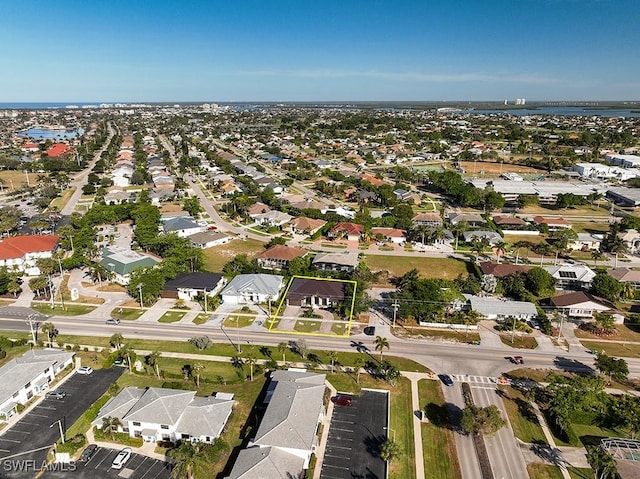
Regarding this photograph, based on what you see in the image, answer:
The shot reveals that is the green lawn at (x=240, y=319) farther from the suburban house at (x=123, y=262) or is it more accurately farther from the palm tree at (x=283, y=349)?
the suburban house at (x=123, y=262)

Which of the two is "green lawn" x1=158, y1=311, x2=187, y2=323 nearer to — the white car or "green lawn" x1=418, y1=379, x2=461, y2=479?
the white car

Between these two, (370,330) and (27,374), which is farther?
(370,330)

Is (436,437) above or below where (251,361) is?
below

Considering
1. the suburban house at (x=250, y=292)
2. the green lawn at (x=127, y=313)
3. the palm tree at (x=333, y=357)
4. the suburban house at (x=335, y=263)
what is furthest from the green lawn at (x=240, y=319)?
the suburban house at (x=335, y=263)

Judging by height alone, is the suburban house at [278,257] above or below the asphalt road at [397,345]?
above

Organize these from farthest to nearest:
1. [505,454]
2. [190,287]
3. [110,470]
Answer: [190,287]
[505,454]
[110,470]

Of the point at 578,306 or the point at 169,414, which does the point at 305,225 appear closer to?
the point at 578,306

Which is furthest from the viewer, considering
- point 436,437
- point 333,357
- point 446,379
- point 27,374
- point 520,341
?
point 520,341

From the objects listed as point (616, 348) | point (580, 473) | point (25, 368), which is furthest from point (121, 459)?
point (616, 348)
